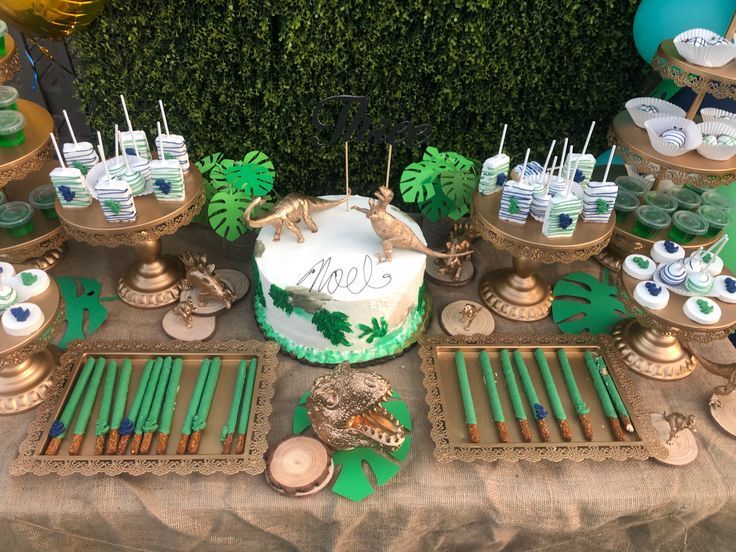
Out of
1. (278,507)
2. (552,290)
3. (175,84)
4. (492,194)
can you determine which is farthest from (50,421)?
(552,290)

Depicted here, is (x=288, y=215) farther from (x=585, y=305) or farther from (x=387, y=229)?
(x=585, y=305)

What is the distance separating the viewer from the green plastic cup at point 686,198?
9.34 ft

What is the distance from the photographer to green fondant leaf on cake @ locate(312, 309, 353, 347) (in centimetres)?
234

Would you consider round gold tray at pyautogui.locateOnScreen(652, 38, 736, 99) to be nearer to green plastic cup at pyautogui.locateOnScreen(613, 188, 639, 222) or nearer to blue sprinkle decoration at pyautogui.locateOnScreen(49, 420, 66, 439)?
green plastic cup at pyautogui.locateOnScreen(613, 188, 639, 222)

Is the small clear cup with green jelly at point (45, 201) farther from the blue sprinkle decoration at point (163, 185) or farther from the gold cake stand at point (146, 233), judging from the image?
the blue sprinkle decoration at point (163, 185)

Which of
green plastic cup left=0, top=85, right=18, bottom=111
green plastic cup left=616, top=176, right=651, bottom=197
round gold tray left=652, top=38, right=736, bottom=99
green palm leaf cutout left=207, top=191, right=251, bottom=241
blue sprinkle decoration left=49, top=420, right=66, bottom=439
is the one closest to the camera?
blue sprinkle decoration left=49, top=420, right=66, bottom=439

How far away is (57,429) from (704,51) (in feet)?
9.99

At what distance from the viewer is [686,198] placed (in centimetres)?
288

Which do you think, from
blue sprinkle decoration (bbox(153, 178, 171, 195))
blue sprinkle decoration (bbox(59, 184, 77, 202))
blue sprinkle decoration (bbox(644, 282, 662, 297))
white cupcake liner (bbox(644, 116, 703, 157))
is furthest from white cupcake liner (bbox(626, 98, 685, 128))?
blue sprinkle decoration (bbox(59, 184, 77, 202))

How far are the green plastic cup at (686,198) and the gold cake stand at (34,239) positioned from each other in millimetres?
3152

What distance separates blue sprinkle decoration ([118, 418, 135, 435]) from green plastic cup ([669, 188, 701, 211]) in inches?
112

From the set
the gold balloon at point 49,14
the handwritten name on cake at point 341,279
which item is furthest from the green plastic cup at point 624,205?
the gold balloon at point 49,14

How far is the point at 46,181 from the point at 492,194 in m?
2.38

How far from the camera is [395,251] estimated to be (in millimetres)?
2477
